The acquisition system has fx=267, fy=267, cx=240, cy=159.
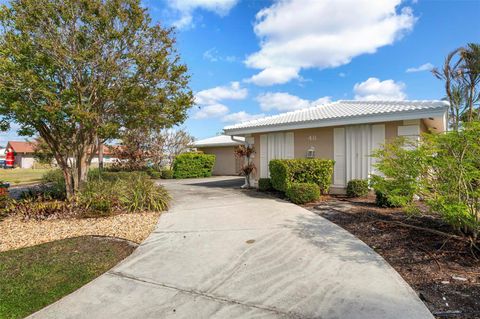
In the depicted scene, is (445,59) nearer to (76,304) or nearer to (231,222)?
(231,222)

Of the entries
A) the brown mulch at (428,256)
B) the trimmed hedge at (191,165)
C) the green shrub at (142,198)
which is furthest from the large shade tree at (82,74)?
the trimmed hedge at (191,165)

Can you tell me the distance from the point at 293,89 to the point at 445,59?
29.1ft

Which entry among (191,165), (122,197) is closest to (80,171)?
(122,197)

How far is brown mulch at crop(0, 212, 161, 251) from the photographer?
18.4 ft

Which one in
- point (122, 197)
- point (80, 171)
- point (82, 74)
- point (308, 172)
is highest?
point (82, 74)

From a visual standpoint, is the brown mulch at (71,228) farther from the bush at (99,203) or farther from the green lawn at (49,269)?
the green lawn at (49,269)

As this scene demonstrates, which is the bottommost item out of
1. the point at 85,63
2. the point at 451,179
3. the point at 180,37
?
the point at 451,179

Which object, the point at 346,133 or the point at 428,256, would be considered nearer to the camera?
the point at 428,256

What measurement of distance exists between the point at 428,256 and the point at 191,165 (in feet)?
59.7

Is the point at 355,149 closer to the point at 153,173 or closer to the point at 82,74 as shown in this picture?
the point at 82,74

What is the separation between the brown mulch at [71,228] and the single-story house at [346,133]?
6531 mm

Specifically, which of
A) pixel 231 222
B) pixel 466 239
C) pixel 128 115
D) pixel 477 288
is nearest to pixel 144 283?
pixel 231 222

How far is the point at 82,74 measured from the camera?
8.06m

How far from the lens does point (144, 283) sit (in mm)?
3541
